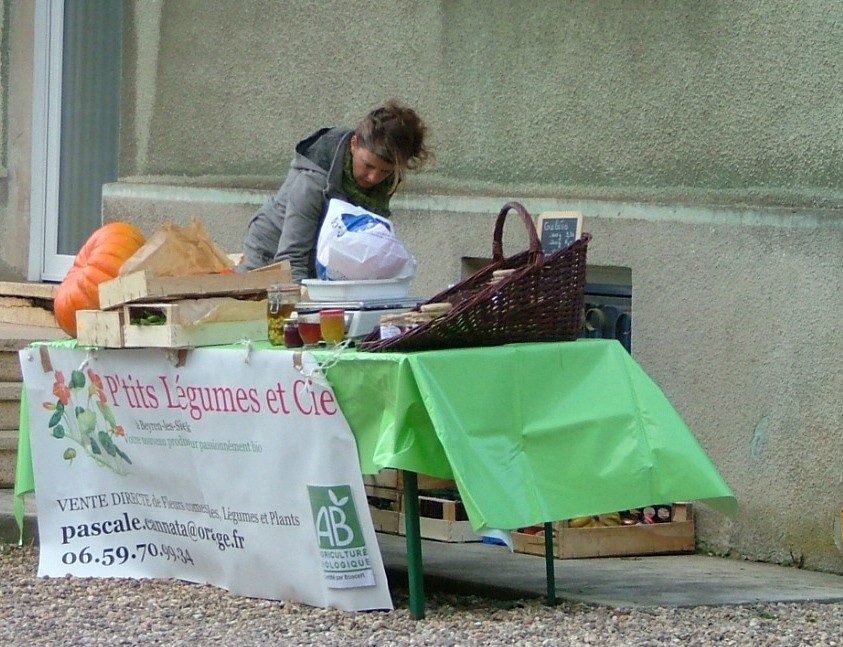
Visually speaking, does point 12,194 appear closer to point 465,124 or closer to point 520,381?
point 465,124

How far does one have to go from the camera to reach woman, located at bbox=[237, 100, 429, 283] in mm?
5281

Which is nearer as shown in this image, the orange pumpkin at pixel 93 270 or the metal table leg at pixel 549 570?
the metal table leg at pixel 549 570

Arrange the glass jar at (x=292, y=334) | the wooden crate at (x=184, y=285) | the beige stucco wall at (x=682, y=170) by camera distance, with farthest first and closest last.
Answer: the beige stucco wall at (x=682, y=170) → the wooden crate at (x=184, y=285) → the glass jar at (x=292, y=334)

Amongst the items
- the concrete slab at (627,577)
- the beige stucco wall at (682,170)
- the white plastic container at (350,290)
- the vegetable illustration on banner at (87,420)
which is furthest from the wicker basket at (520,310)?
the beige stucco wall at (682,170)

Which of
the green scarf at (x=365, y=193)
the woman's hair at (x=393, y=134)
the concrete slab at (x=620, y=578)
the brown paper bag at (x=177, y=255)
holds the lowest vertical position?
the concrete slab at (x=620, y=578)

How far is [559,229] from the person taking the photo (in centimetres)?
581

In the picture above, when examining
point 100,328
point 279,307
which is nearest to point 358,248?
point 279,307

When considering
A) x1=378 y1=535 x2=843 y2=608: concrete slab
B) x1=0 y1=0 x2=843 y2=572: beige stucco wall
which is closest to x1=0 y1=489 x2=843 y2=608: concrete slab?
x1=378 y1=535 x2=843 y2=608: concrete slab

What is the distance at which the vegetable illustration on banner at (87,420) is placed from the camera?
17.5 ft

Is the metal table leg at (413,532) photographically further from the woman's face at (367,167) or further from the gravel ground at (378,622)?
the woman's face at (367,167)

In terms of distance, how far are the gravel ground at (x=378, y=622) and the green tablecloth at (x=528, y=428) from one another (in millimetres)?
380

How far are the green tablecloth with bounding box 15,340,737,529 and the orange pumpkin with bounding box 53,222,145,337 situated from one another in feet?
2.86

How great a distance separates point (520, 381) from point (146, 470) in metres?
1.47

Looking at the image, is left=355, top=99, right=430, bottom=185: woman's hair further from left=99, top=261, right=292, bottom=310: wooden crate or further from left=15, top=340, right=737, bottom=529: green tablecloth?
left=15, top=340, right=737, bottom=529: green tablecloth
